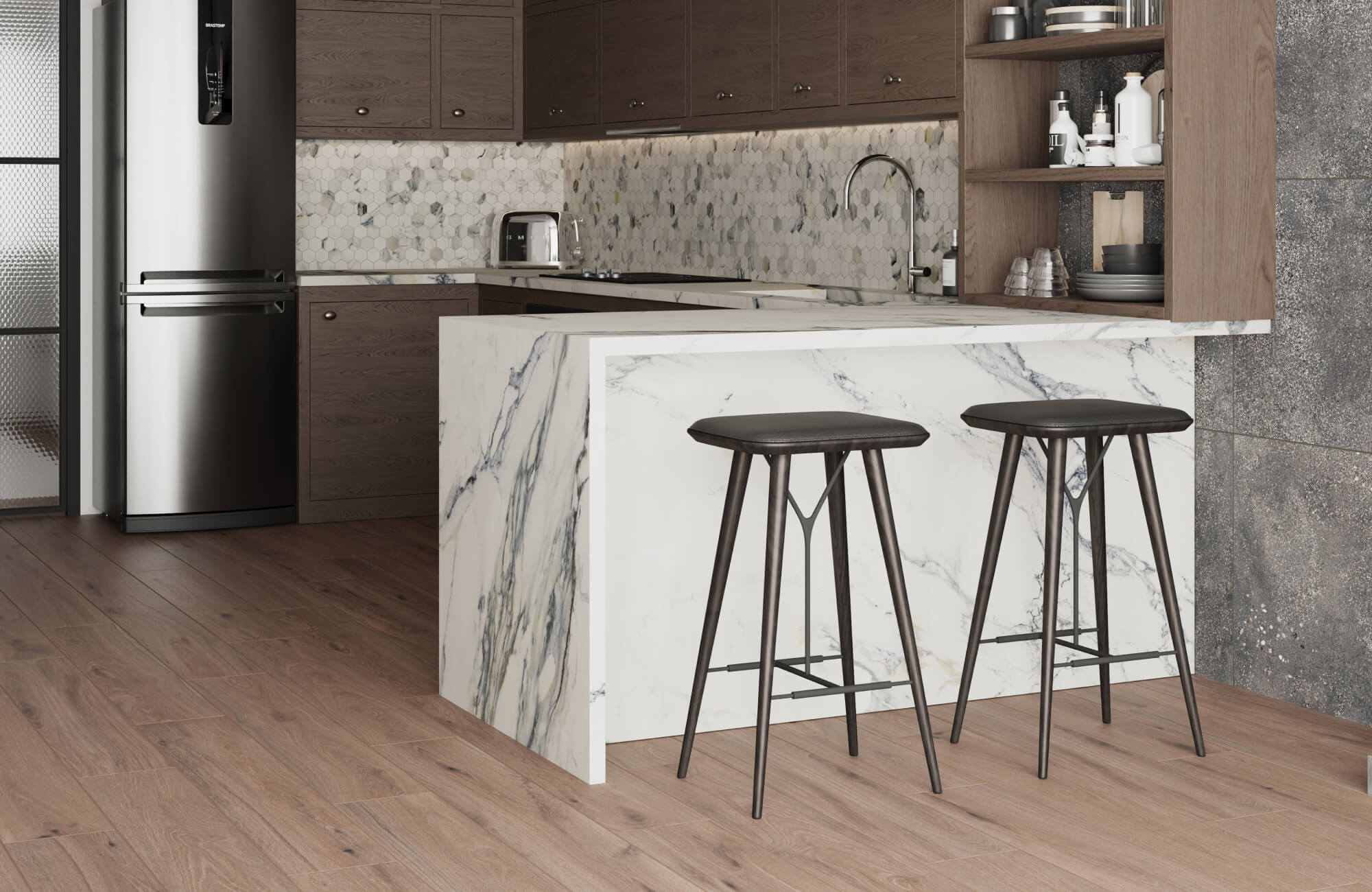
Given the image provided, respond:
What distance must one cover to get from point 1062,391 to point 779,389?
0.72m

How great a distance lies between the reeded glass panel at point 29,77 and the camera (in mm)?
6066

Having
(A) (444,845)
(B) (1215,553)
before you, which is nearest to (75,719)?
(A) (444,845)

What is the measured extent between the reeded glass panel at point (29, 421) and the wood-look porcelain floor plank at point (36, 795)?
9.64ft

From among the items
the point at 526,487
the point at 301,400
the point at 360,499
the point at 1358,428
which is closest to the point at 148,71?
the point at 301,400

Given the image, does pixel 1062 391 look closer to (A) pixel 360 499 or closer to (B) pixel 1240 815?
(B) pixel 1240 815

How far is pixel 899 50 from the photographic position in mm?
4480

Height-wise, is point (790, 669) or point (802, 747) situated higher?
point (790, 669)

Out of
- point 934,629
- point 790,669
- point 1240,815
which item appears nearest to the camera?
point 1240,815

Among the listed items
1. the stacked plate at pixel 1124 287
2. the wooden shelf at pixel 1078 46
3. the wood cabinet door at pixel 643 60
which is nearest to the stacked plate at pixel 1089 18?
the wooden shelf at pixel 1078 46

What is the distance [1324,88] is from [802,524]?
1.53 m

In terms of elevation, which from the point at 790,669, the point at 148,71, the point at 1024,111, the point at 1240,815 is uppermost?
the point at 148,71

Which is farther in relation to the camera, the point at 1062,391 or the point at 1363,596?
the point at 1062,391

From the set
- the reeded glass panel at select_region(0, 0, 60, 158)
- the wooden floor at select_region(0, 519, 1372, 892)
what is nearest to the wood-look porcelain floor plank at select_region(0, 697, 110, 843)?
the wooden floor at select_region(0, 519, 1372, 892)

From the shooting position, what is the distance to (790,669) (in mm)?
3225
